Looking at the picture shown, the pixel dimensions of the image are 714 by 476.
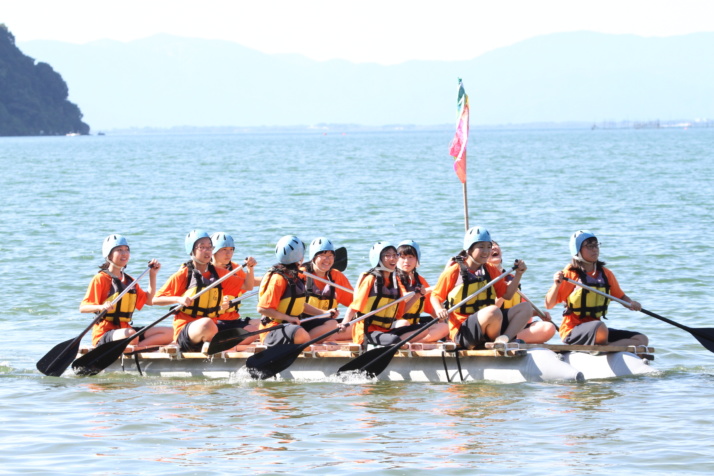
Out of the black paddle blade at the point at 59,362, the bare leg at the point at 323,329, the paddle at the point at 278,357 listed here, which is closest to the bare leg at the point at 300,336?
the paddle at the point at 278,357

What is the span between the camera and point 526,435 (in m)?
11.3

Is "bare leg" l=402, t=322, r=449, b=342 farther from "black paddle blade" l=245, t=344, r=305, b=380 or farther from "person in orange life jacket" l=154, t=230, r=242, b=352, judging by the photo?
"person in orange life jacket" l=154, t=230, r=242, b=352

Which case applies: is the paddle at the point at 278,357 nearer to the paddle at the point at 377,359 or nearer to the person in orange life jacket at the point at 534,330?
the paddle at the point at 377,359

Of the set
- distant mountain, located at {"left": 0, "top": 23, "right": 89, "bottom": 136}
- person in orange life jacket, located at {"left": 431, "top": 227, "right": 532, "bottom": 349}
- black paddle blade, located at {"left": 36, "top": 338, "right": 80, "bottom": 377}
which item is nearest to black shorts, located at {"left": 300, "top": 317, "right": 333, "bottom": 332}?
person in orange life jacket, located at {"left": 431, "top": 227, "right": 532, "bottom": 349}

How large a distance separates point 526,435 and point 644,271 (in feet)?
44.9

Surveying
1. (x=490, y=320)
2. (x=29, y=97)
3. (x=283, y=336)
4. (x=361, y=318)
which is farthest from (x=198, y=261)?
(x=29, y=97)

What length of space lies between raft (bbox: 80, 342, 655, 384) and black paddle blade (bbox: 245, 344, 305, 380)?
0.22m

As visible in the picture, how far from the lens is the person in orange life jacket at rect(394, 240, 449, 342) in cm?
1362

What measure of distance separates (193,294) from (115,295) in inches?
37.7

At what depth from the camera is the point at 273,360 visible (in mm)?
13617

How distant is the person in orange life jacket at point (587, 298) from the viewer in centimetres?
1348

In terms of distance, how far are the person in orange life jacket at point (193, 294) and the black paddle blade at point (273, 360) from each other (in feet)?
2.47

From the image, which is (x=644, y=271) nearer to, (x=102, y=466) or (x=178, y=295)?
(x=178, y=295)

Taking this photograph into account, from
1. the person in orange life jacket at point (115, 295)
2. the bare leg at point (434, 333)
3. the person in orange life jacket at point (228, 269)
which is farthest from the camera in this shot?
the person in orange life jacket at point (228, 269)
